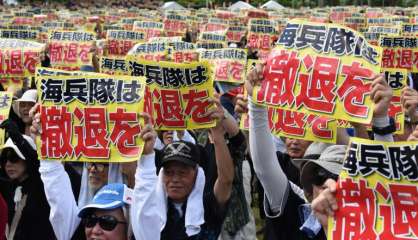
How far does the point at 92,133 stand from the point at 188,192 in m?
0.70

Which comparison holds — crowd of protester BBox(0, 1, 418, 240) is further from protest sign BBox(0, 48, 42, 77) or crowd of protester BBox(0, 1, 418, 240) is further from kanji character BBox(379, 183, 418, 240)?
protest sign BBox(0, 48, 42, 77)

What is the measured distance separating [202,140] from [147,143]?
2302 millimetres

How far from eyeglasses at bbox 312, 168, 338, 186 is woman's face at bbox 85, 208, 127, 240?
105cm

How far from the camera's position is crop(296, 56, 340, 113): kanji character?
13.5ft

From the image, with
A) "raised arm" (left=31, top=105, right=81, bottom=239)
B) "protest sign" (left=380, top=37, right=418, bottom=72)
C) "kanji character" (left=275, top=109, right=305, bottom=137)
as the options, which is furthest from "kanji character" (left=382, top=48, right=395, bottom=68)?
"raised arm" (left=31, top=105, right=81, bottom=239)

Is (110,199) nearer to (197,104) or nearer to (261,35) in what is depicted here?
(197,104)

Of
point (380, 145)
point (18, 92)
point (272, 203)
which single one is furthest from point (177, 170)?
point (18, 92)

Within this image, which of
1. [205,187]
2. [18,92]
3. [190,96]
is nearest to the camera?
[205,187]

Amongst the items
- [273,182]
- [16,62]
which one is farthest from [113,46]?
[273,182]

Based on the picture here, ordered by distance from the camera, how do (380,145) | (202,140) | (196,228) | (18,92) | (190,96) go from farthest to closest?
(18,92), (202,140), (190,96), (196,228), (380,145)

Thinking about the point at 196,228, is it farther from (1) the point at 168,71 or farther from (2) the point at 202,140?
(2) the point at 202,140

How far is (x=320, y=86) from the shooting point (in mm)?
4133

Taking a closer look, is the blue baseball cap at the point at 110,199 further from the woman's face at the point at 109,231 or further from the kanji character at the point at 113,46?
the kanji character at the point at 113,46

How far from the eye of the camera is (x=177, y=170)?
4562mm
